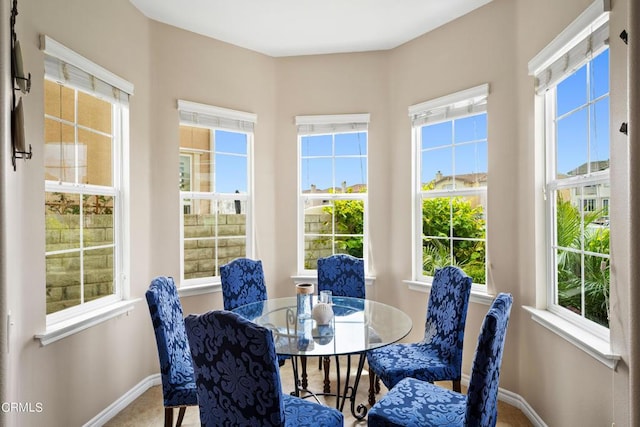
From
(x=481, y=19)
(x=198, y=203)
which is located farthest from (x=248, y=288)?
(x=481, y=19)

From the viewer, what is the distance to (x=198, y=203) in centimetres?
356

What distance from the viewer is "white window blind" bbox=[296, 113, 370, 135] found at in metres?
3.82

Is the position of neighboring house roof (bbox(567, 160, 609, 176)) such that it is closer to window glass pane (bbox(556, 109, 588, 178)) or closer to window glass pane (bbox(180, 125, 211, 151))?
window glass pane (bbox(556, 109, 588, 178))

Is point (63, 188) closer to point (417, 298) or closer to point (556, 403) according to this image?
point (417, 298)

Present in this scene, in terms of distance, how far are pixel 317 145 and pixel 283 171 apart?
17.3 inches

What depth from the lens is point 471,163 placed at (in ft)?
10.6

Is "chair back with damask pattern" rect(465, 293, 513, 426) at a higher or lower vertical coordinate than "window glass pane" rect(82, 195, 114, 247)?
lower

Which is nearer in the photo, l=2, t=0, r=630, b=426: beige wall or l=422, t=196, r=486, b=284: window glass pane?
l=2, t=0, r=630, b=426: beige wall

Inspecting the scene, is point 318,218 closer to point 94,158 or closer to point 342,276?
point 342,276

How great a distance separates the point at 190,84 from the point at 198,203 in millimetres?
1056

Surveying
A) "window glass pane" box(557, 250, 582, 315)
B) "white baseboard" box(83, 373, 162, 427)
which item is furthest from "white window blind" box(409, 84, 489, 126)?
"white baseboard" box(83, 373, 162, 427)

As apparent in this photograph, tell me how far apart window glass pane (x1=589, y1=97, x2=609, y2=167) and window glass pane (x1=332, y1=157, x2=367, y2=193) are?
6.72 feet

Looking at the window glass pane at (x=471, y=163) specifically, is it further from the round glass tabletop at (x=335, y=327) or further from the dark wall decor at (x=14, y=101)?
the dark wall decor at (x=14, y=101)

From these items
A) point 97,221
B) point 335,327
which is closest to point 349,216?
point 335,327
